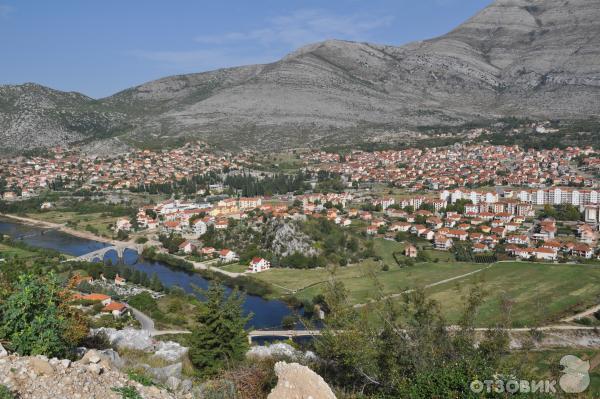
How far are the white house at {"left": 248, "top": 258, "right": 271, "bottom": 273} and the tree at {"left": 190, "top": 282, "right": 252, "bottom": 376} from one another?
22.9 meters

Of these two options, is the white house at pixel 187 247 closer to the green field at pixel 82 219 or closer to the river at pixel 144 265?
the river at pixel 144 265

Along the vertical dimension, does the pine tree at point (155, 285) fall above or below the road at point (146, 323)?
below

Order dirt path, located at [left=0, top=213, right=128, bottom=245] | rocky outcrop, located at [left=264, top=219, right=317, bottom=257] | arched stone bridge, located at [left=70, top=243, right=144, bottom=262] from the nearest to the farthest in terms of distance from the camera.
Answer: arched stone bridge, located at [left=70, top=243, right=144, bottom=262] < rocky outcrop, located at [left=264, top=219, right=317, bottom=257] < dirt path, located at [left=0, top=213, right=128, bottom=245]

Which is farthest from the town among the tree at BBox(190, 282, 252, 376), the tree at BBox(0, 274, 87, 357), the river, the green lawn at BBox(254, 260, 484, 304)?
the tree at BBox(0, 274, 87, 357)

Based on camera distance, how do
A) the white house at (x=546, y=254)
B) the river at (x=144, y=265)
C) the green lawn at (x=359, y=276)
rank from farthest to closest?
1. the white house at (x=546, y=254)
2. the green lawn at (x=359, y=276)
3. the river at (x=144, y=265)

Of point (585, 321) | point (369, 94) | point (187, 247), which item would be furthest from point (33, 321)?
point (369, 94)

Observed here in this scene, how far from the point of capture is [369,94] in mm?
109938

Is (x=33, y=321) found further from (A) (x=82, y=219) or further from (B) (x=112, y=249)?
(A) (x=82, y=219)

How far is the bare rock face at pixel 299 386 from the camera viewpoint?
4.64 metres

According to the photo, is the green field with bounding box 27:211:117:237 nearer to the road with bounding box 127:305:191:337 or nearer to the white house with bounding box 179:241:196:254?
the white house with bounding box 179:241:196:254

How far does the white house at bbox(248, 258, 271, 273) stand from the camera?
3148cm

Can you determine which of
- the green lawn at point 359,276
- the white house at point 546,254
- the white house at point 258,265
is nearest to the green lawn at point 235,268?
the white house at point 258,265

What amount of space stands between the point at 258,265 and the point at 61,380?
1076 inches

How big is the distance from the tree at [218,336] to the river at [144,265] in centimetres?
1149
